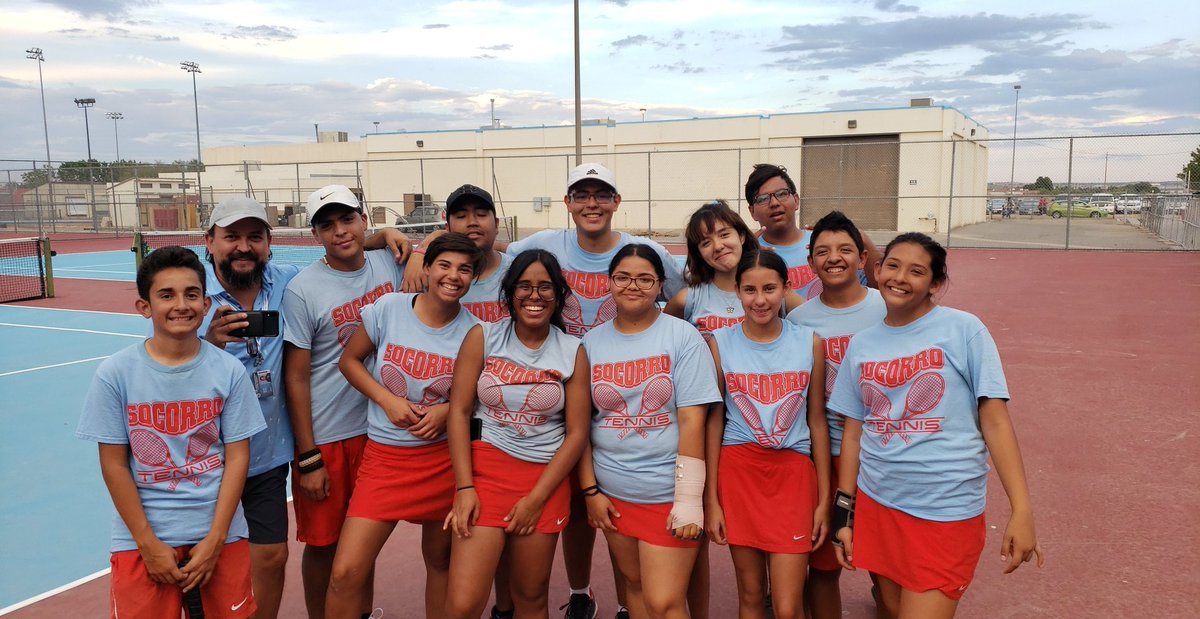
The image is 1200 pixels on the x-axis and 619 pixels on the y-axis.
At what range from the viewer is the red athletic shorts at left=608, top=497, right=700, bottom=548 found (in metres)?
3.12

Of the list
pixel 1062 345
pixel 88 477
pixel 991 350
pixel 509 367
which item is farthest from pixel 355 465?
pixel 1062 345

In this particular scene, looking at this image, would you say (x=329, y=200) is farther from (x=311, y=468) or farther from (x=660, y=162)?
(x=660, y=162)

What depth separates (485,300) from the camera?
3.63 metres

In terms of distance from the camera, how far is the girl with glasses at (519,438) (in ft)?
10.4

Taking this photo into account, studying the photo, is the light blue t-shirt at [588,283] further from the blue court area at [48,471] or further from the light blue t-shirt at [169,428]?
the blue court area at [48,471]

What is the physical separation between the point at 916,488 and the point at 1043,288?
1460cm

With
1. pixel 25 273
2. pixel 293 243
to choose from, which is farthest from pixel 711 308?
pixel 293 243

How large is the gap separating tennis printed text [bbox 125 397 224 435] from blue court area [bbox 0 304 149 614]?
2.21 m

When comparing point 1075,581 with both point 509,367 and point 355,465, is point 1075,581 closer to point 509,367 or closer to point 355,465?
point 509,367

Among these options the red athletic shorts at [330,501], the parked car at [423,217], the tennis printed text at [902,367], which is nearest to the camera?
the tennis printed text at [902,367]

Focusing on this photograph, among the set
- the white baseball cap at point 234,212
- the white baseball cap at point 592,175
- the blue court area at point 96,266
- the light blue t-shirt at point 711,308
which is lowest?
the blue court area at point 96,266

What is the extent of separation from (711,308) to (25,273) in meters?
21.8

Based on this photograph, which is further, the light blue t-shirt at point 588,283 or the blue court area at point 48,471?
the blue court area at point 48,471

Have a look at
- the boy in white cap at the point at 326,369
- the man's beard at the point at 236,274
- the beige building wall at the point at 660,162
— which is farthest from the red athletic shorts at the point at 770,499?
the beige building wall at the point at 660,162
